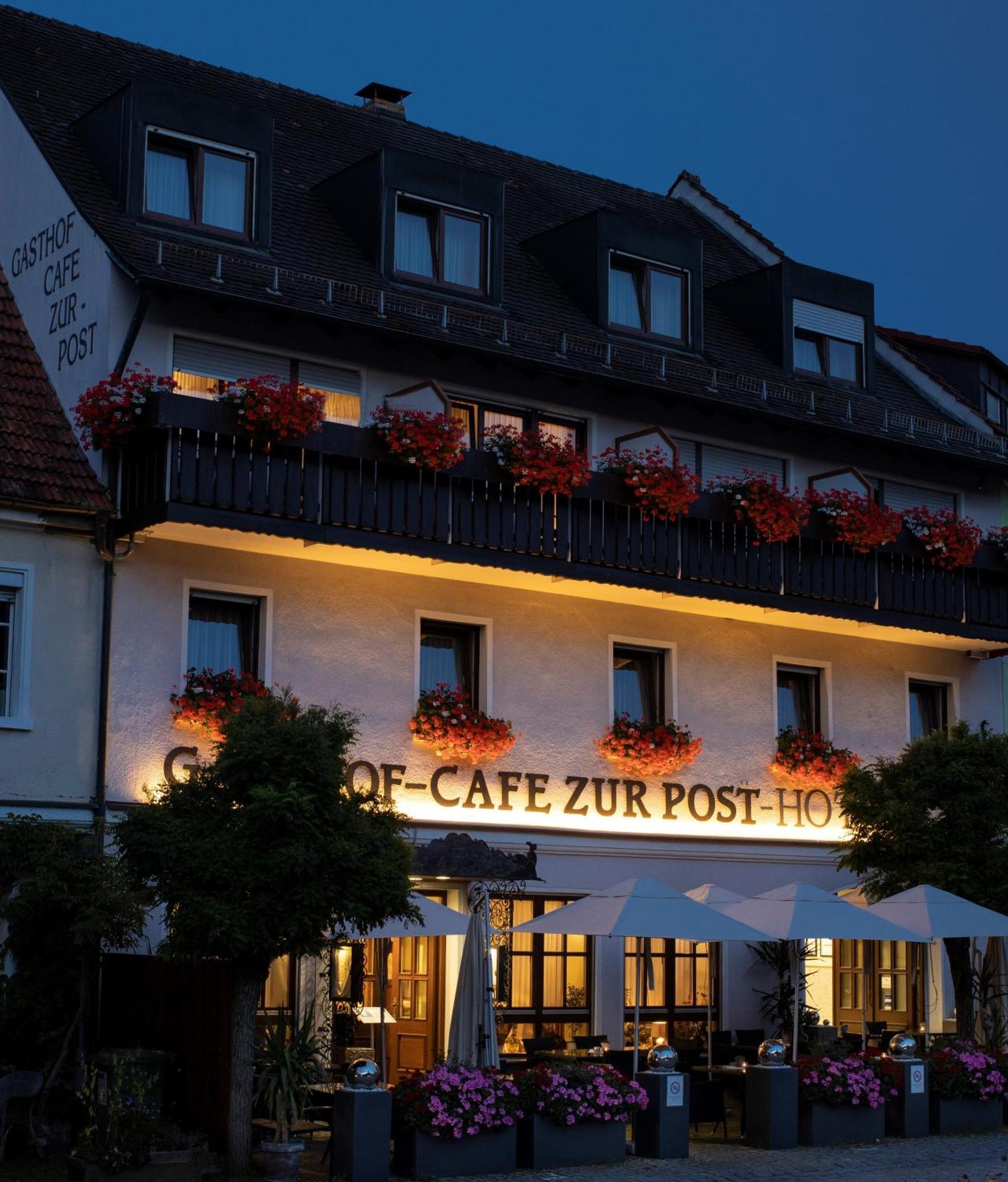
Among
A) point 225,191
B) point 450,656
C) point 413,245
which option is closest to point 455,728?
point 450,656

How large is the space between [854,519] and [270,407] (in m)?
8.16

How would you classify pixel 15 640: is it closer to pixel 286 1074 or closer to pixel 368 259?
pixel 286 1074

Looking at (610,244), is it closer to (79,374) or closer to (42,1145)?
(79,374)

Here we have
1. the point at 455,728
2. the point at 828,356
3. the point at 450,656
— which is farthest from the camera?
the point at 828,356

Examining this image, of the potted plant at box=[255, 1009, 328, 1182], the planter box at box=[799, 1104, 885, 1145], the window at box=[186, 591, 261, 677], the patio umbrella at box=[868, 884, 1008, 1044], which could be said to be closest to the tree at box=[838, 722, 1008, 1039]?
the patio umbrella at box=[868, 884, 1008, 1044]

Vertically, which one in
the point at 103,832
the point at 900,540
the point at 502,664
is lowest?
the point at 103,832

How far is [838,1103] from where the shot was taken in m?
18.3

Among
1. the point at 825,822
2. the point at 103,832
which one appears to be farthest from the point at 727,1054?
the point at 103,832

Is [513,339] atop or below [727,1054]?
atop

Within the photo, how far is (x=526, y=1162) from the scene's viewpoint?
1616 centimetres

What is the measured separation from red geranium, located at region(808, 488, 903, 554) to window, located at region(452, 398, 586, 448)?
3050mm

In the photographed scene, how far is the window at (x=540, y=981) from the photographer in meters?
21.1

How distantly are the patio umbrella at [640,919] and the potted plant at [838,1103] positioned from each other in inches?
56.8

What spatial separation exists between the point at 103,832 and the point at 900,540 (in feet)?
37.5
